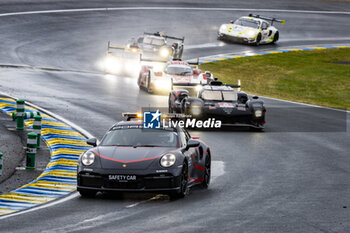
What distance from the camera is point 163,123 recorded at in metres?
14.9

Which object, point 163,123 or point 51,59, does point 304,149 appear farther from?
point 51,59

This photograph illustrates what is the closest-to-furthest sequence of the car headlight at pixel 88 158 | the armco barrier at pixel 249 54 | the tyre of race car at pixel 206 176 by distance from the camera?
1. the car headlight at pixel 88 158
2. the tyre of race car at pixel 206 176
3. the armco barrier at pixel 249 54

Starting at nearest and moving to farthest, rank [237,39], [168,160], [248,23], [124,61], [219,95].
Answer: [168,160], [219,95], [124,61], [237,39], [248,23]

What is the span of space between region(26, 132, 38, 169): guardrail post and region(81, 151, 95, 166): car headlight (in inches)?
107

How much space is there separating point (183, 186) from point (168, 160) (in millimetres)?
515

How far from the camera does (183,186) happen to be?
13516 mm

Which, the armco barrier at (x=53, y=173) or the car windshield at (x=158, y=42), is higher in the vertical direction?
the car windshield at (x=158, y=42)

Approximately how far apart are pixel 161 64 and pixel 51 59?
6.86 metres

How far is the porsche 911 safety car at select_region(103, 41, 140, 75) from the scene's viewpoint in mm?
37812

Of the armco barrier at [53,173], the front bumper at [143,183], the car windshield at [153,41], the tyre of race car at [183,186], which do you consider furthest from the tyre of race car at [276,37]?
the front bumper at [143,183]

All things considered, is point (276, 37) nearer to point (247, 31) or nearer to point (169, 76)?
point (247, 31)

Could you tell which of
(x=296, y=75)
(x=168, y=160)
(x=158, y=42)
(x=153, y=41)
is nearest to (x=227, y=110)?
(x=168, y=160)

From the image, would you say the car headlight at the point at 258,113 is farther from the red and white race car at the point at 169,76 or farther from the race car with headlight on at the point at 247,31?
the race car with headlight on at the point at 247,31

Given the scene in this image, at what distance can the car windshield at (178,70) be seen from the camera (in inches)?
1239
